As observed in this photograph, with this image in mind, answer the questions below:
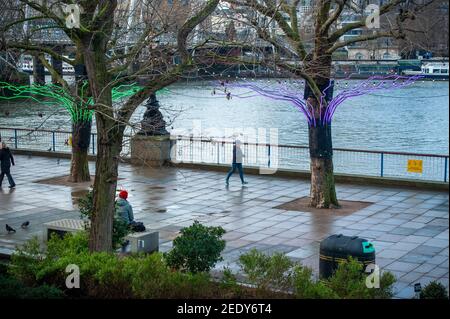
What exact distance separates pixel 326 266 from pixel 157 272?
2.82m

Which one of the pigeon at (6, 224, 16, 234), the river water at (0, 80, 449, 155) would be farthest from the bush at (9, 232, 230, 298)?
the river water at (0, 80, 449, 155)

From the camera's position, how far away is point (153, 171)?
25.3 meters

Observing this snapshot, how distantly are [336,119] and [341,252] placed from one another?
41.8 meters

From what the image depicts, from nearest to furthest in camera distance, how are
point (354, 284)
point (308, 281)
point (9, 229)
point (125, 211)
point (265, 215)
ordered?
point (354, 284)
point (308, 281)
point (125, 211)
point (9, 229)
point (265, 215)

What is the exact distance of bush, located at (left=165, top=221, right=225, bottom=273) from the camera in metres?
11.1

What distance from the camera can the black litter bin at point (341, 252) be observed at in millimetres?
11219

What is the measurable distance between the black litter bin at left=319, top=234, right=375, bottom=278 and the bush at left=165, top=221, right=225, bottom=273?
1576 mm

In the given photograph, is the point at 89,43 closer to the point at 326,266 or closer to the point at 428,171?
the point at 326,266

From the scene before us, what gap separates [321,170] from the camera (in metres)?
19.6

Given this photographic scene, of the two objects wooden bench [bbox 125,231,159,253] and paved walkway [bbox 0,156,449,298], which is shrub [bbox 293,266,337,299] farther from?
wooden bench [bbox 125,231,159,253]

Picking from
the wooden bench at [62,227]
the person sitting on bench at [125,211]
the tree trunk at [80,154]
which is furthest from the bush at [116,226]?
the tree trunk at [80,154]

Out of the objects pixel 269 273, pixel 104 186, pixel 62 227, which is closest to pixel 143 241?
pixel 62 227

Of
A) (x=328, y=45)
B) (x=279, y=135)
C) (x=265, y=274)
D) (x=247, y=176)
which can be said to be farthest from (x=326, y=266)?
(x=279, y=135)

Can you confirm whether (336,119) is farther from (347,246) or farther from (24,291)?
(24,291)
